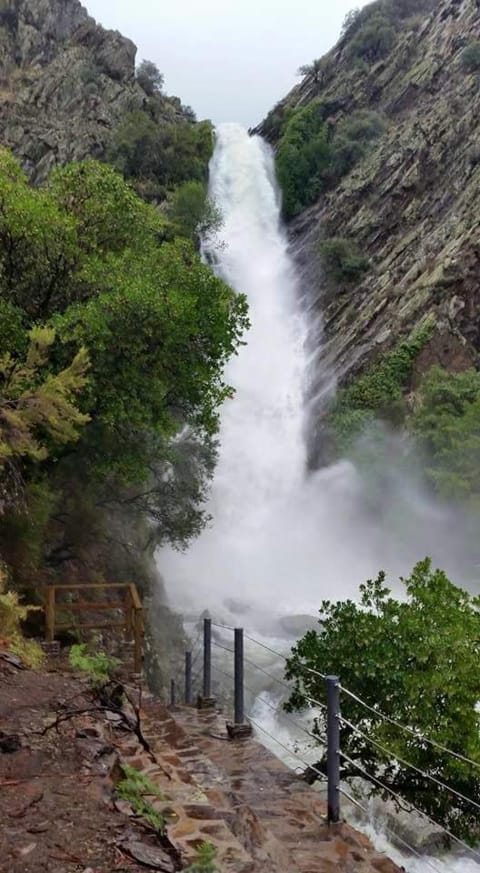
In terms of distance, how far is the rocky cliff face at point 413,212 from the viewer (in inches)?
1081

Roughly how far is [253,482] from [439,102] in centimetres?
2511

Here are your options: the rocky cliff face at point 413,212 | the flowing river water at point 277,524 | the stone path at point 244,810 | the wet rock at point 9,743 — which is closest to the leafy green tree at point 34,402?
the stone path at point 244,810

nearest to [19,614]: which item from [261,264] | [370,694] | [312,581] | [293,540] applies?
[370,694]

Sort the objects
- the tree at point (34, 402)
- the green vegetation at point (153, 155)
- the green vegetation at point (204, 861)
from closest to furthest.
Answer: the green vegetation at point (204, 861) < the tree at point (34, 402) < the green vegetation at point (153, 155)

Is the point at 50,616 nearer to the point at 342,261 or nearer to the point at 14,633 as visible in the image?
the point at 14,633

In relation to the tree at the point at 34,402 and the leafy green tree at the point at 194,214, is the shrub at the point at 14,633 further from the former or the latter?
the leafy green tree at the point at 194,214

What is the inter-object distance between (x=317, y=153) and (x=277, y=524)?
2800cm

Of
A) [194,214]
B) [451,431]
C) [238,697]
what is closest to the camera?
[238,697]

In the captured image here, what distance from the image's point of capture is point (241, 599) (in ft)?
65.7

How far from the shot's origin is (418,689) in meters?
6.09

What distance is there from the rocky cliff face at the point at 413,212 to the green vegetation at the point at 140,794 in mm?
23961

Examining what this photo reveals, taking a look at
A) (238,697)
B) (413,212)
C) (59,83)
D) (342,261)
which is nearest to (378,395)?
(342,261)

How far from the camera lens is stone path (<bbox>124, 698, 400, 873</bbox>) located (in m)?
4.02

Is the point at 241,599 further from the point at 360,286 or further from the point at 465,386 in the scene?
the point at 360,286
